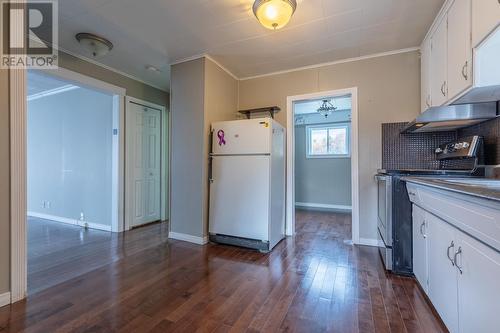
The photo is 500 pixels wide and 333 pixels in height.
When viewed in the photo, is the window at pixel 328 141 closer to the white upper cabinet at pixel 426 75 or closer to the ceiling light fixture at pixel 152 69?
the white upper cabinet at pixel 426 75

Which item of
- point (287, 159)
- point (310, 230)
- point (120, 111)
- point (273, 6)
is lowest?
point (310, 230)

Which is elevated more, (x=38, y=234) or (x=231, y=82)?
(x=231, y=82)

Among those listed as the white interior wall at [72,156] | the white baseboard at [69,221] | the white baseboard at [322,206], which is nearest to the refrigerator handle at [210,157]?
the white interior wall at [72,156]

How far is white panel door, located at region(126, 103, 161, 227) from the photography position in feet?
12.8

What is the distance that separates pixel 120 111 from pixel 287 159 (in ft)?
8.62

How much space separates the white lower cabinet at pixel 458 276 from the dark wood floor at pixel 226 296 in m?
0.22

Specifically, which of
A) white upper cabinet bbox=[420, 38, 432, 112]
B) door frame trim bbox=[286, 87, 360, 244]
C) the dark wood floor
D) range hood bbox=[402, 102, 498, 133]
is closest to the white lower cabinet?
the dark wood floor

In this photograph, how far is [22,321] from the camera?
1500 millimetres

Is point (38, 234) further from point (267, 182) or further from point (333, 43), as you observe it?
point (333, 43)

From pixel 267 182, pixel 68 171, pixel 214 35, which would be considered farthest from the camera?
pixel 68 171

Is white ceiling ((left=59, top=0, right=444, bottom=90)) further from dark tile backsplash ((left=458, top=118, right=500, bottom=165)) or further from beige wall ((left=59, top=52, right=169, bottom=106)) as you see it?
dark tile backsplash ((left=458, top=118, right=500, bottom=165))

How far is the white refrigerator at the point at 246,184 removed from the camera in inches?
112

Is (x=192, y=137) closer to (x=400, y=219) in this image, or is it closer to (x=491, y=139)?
(x=400, y=219)

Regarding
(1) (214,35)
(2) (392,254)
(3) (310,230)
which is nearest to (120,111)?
(1) (214,35)
